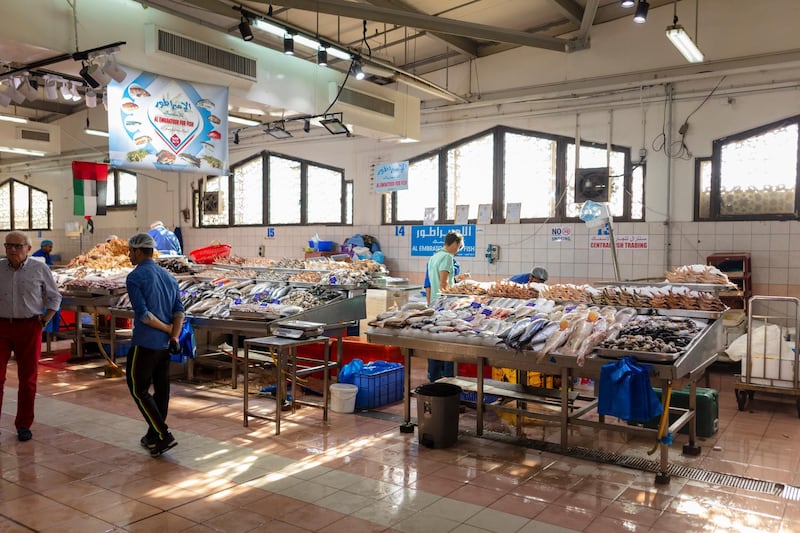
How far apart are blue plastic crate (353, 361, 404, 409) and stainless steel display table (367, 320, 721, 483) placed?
2.61ft

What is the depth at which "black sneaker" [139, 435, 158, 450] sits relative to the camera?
5.37 meters

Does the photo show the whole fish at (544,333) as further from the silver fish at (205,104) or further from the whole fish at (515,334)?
the silver fish at (205,104)

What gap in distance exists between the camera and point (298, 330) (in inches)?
251

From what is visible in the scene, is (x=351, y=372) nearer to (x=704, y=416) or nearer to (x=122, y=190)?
(x=704, y=416)

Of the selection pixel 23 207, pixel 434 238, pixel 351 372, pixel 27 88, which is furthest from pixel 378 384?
pixel 23 207

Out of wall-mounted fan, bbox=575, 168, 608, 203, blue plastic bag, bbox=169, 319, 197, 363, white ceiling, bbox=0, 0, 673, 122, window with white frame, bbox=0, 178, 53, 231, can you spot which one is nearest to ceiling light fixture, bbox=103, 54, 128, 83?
white ceiling, bbox=0, 0, 673, 122

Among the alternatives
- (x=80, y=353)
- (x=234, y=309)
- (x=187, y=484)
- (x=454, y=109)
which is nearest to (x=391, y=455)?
(x=187, y=484)

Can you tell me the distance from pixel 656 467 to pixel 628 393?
0.88 m

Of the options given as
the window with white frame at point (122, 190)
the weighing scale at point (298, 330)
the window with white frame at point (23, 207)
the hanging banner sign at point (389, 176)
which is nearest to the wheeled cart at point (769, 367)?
the weighing scale at point (298, 330)

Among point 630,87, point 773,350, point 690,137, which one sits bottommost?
point 773,350

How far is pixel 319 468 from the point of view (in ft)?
16.5

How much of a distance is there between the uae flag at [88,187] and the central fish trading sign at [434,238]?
6.43 m

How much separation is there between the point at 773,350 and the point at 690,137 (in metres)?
→ 3.86

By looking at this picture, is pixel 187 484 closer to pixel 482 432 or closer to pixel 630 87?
pixel 482 432
